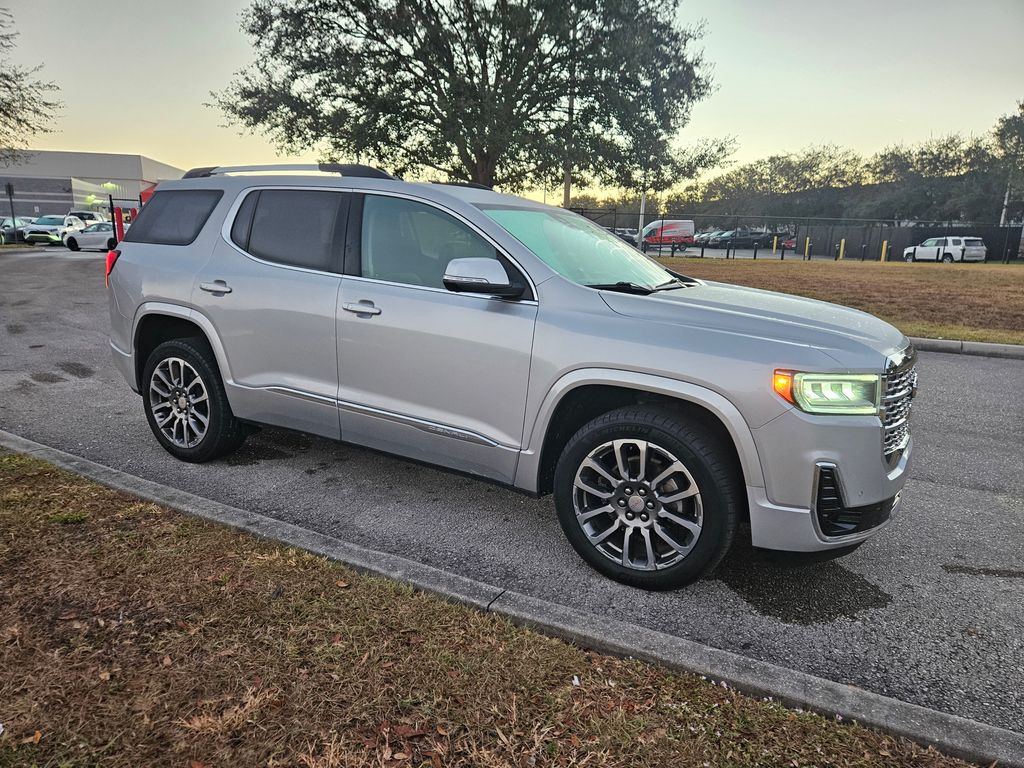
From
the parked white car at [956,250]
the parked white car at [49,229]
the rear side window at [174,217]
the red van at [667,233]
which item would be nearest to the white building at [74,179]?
the parked white car at [49,229]

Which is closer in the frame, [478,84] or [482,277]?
[482,277]

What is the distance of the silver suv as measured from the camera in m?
2.76

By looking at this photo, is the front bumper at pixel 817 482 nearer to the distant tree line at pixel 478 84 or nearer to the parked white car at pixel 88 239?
the distant tree line at pixel 478 84

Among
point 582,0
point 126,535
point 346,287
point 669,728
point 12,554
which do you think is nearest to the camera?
point 669,728

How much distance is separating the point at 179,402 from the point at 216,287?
0.86 meters

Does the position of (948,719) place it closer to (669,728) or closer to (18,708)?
(669,728)

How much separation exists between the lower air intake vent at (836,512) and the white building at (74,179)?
2950 inches

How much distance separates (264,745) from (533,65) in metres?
18.4

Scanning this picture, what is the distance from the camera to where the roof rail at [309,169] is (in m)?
4.12

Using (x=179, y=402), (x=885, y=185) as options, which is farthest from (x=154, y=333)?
(x=885, y=185)

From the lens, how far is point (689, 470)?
2.86 metres

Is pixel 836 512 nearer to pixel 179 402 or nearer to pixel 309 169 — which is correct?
pixel 309 169

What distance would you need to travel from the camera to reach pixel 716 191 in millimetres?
84062

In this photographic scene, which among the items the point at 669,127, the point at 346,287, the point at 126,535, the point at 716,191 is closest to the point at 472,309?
the point at 346,287
